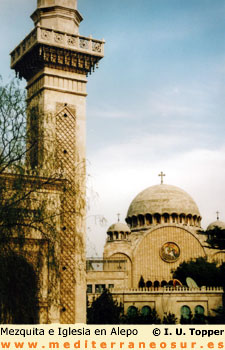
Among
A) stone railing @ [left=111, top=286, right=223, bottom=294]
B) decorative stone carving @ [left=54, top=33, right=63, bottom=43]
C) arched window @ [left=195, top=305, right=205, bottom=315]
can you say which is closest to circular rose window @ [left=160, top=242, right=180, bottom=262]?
stone railing @ [left=111, top=286, right=223, bottom=294]

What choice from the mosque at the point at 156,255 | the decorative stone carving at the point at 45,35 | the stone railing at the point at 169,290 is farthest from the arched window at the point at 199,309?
the decorative stone carving at the point at 45,35

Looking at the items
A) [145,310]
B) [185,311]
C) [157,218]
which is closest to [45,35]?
[145,310]

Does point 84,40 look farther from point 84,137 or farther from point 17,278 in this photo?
point 17,278

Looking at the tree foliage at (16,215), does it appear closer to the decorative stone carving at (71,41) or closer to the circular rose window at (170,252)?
the decorative stone carving at (71,41)

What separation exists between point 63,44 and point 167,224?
28.6 metres

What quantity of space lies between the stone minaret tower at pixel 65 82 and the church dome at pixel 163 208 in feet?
100

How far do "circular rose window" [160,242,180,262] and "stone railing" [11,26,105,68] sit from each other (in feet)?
89.0

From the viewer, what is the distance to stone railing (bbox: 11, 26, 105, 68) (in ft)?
71.5

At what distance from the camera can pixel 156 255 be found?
46.8 metres

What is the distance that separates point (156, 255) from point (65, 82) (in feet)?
89.4

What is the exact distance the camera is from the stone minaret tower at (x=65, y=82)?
20734 millimetres

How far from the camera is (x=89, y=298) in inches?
1398

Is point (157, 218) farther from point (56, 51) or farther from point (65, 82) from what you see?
point (56, 51)
